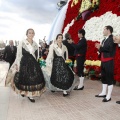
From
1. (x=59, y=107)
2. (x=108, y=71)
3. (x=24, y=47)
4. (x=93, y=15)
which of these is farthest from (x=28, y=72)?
(x=93, y=15)

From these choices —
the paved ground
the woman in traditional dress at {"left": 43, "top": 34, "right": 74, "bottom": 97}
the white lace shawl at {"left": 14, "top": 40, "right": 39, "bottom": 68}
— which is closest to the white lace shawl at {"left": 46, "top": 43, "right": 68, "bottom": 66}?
the woman in traditional dress at {"left": 43, "top": 34, "right": 74, "bottom": 97}

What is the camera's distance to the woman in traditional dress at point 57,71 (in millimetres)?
5918

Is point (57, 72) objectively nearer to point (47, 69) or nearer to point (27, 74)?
point (47, 69)

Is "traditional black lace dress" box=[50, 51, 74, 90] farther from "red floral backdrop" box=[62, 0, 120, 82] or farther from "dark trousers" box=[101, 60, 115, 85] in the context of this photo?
"red floral backdrop" box=[62, 0, 120, 82]

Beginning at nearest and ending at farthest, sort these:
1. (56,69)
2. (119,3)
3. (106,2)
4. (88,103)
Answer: (88,103), (56,69), (119,3), (106,2)

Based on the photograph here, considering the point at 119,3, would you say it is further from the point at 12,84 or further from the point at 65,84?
the point at 12,84

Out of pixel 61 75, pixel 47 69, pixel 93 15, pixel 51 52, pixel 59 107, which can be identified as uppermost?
pixel 93 15

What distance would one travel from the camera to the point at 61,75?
5945mm

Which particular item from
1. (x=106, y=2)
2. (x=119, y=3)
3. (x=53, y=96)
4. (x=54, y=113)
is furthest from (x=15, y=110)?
(x=106, y=2)

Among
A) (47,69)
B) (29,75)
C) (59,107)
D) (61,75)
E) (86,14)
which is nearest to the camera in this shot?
(59,107)

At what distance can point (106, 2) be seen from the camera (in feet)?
28.8

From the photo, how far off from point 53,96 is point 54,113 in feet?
5.01

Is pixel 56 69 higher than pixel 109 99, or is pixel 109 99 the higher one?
pixel 56 69

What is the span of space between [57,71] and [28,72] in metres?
0.82
